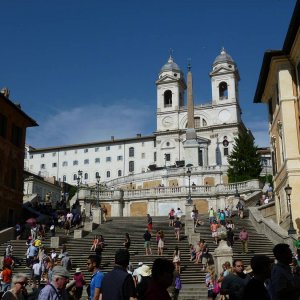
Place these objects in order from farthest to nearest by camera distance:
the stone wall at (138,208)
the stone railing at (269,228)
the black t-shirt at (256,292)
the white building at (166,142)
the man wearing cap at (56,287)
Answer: the white building at (166,142), the stone wall at (138,208), the stone railing at (269,228), the man wearing cap at (56,287), the black t-shirt at (256,292)

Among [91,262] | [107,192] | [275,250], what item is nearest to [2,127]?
[107,192]

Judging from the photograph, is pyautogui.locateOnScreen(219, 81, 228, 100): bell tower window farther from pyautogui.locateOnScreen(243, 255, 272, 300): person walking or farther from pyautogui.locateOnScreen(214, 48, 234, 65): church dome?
pyautogui.locateOnScreen(243, 255, 272, 300): person walking

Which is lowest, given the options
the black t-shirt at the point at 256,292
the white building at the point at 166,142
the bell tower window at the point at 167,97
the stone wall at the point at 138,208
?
the black t-shirt at the point at 256,292

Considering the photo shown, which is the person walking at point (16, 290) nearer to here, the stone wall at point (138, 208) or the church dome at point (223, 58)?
the stone wall at point (138, 208)

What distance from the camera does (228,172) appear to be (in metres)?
67.8

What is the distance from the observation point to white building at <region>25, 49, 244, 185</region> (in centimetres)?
9892

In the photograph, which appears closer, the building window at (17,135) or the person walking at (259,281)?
the person walking at (259,281)

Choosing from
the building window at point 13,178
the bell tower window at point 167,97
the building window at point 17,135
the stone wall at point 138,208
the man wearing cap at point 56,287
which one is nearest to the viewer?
the man wearing cap at point 56,287

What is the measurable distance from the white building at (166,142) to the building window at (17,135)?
2198 inches

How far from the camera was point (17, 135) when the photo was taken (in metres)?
39.8

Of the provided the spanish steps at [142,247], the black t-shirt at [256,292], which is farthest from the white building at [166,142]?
the black t-shirt at [256,292]

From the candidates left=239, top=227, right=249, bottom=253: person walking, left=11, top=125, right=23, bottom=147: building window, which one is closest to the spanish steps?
left=239, top=227, right=249, bottom=253: person walking

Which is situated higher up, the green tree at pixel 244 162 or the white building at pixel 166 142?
the white building at pixel 166 142

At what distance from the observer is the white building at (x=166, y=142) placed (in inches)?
3894
